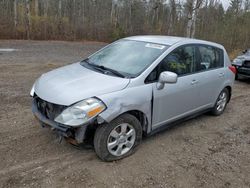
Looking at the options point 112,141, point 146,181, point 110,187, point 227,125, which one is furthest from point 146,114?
point 227,125

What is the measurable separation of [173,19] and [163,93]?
2380 cm

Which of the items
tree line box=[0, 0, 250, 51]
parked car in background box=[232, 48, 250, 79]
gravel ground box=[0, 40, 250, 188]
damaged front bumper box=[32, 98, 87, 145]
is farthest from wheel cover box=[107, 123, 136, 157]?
tree line box=[0, 0, 250, 51]

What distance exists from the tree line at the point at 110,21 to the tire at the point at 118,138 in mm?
11516

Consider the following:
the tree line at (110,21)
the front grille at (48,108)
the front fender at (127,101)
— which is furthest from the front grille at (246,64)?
the front grille at (48,108)

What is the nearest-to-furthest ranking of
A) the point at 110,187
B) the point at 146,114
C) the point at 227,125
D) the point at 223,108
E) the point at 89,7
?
the point at 110,187 → the point at 146,114 → the point at 227,125 → the point at 223,108 → the point at 89,7

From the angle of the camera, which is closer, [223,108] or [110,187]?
[110,187]

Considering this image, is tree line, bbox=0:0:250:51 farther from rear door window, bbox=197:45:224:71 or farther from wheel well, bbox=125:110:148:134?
wheel well, bbox=125:110:148:134

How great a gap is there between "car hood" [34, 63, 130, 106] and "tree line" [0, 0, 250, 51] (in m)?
11.4

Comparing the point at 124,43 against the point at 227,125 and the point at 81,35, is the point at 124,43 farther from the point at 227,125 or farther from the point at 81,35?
the point at 81,35

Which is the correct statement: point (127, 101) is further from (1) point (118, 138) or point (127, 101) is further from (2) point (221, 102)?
(2) point (221, 102)

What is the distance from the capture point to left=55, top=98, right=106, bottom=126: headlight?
2.68 metres

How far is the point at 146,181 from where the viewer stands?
2787 millimetres

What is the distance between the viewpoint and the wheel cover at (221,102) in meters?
4.89

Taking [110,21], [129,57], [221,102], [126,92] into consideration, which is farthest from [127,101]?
[110,21]
